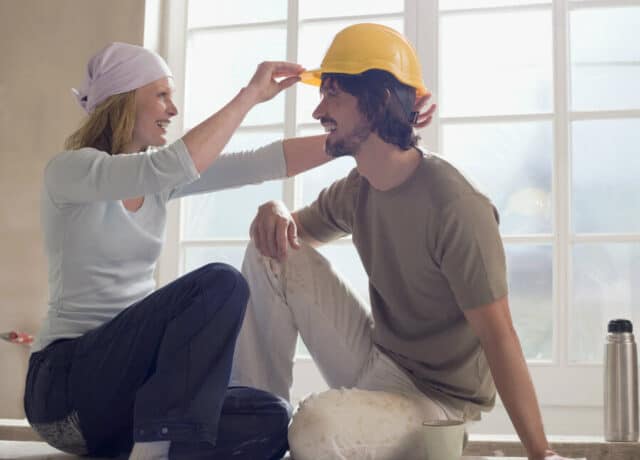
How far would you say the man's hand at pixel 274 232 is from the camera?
81.0 inches

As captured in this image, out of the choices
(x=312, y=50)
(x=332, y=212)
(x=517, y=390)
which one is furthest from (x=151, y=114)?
(x=312, y=50)

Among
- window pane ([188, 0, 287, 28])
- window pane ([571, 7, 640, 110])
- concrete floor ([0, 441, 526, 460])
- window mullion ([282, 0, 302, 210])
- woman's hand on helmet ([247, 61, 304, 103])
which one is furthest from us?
window pane ([188, 0, 287, 28])

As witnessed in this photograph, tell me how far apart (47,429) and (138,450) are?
0.27 m

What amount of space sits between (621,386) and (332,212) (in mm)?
893

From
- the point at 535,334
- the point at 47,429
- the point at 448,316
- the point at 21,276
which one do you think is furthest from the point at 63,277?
the point at 535,334

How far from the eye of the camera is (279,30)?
3246 mm

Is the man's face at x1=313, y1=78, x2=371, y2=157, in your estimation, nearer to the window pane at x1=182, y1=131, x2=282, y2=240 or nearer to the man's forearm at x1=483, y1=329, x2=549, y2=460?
the man's forearm at x1=483, y1=329, x2=549, y2=460

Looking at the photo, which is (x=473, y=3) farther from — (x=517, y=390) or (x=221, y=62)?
(x=517, y=390)

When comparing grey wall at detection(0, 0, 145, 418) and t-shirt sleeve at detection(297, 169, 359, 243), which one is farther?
grey wall at detection(0, 0, 145, 418)

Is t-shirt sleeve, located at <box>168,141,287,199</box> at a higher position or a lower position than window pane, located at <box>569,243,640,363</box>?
higher

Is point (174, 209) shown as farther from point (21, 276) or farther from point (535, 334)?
point (535, 334)

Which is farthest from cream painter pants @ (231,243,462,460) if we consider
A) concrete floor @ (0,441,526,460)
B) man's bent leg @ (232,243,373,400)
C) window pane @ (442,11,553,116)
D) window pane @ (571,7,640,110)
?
window pane @ (571,7,640,110)

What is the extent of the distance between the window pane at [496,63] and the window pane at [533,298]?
0.48 metres

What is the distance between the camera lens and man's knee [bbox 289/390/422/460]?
1815mm
